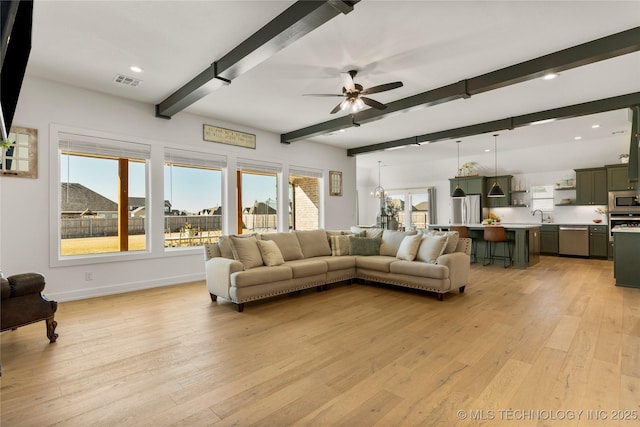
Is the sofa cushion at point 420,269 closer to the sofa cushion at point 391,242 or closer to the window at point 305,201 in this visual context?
the sofa cushion at point 391,242

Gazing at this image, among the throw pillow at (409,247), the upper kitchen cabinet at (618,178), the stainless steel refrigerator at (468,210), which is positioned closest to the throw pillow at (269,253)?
the throw pillow at (409,247)

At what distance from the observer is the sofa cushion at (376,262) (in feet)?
15.6

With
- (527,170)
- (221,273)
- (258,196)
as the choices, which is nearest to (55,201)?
(221,273)

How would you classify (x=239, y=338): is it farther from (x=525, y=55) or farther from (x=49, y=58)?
(x=525, y=55)

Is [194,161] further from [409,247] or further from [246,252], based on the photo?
[409,247]

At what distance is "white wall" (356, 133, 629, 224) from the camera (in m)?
7.78

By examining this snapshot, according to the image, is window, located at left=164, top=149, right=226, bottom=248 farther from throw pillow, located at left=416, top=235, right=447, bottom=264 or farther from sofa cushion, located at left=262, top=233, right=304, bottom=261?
throw pillow, located at left=416, top=235, right=447, bottom=264

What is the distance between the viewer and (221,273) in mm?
3971

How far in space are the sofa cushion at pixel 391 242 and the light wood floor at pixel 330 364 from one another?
1.14 meters

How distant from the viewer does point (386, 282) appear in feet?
15.7

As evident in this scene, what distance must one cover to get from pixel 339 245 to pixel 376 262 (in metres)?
0.81

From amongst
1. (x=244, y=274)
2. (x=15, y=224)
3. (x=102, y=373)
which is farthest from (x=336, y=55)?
(x=15, y=224)

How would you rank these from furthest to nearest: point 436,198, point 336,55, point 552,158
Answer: point 436,198, point 552,158, point 336,55

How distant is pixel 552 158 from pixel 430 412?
886cm
